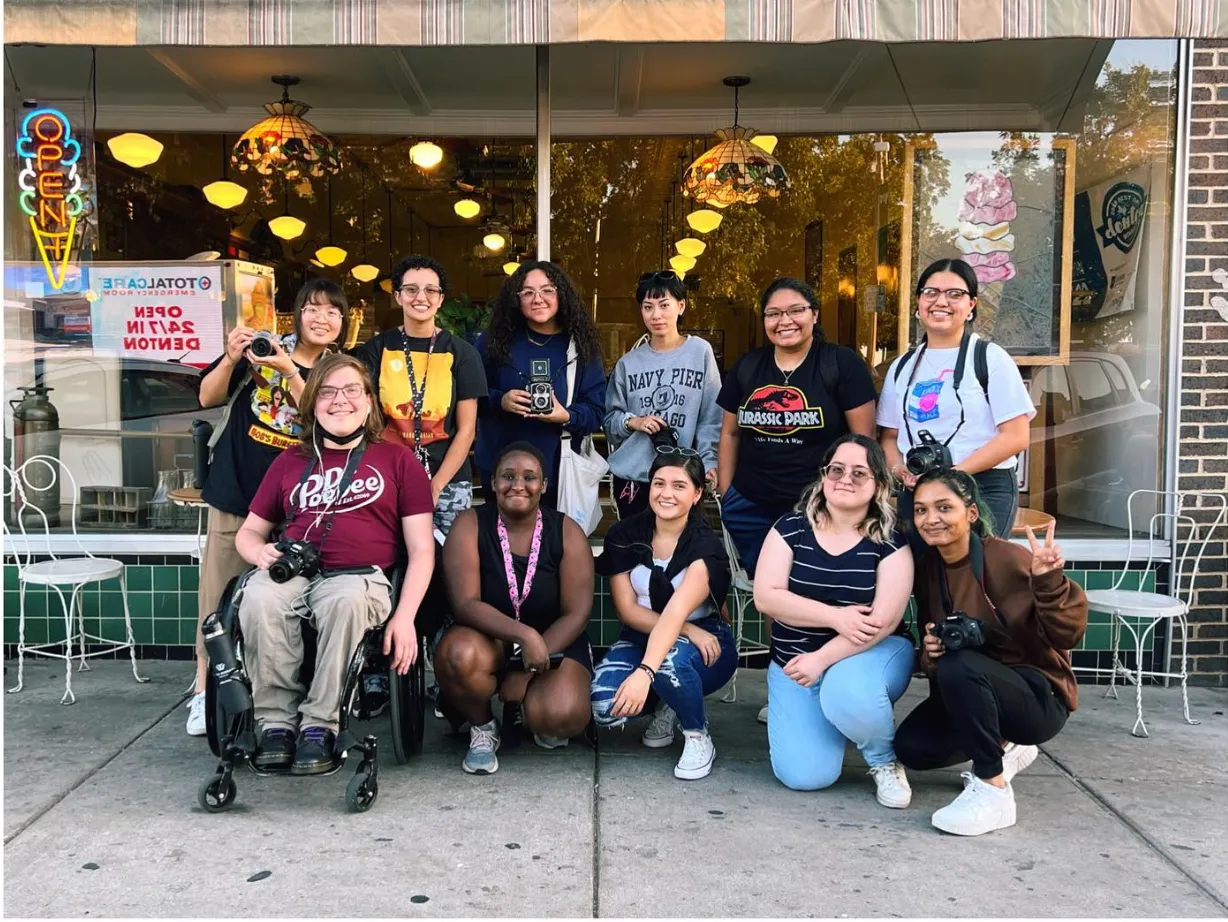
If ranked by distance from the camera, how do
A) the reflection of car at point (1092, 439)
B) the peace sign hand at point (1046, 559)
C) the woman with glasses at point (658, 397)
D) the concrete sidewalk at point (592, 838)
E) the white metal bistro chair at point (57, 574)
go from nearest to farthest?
the concrete sidewalk at point (592, 838) < the peace sign hand at point (1046, 559) < the woman with glasses at point (658, 397) < the white metal bistro chair at point (57, 574) < the reflection of car at point (1092, 439)

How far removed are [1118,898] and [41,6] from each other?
4731mm

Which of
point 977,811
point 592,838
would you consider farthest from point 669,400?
point 977,811

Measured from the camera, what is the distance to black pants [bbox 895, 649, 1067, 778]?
2988mm

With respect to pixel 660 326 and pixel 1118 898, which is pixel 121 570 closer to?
pixel 660 326

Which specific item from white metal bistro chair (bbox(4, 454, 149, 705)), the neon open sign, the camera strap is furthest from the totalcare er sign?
the camera strap

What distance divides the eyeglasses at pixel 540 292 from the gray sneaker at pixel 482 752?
1621 mm

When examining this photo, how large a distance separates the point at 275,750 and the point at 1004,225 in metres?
4.84

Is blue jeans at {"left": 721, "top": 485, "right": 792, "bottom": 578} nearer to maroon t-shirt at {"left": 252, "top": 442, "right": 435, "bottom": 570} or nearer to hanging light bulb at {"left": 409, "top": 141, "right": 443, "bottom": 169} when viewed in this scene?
maroon t-shirt at {"left": 252, "top": 442, "right": 435, "bottom": 570}

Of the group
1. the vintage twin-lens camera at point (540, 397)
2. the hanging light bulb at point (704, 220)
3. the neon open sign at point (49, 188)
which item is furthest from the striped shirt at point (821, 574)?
the hanging light bulb at point (704, 220)

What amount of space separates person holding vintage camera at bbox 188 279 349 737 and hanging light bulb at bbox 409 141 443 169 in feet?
14.6

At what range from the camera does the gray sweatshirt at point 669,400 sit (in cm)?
407

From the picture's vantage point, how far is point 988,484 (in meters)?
3.59

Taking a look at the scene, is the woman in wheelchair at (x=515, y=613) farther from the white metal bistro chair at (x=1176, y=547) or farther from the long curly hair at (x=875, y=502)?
the white metal bistro chair at (x=1176, y=547)

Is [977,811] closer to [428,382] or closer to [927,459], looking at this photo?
[927,459]
